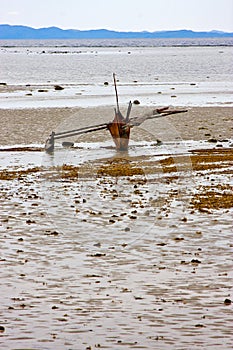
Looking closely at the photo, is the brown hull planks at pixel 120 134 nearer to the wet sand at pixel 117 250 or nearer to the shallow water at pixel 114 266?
the wet sand at pixel 117 250

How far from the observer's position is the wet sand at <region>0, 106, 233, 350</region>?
9.95 m

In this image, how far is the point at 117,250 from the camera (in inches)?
552

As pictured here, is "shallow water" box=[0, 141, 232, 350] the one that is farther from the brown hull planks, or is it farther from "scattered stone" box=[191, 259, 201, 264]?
the brown hull planks

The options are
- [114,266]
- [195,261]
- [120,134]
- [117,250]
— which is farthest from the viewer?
[120,134]

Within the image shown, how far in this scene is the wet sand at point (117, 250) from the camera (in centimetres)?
995

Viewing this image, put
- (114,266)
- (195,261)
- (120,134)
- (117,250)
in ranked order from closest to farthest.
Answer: (114,266)
(195,261)
(117,250)
(120,134)

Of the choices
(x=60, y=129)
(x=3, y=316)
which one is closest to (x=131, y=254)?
(x=3, y=316)

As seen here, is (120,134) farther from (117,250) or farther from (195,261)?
(195,261)

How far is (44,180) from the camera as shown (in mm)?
21984

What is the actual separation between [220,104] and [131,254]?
36.1 metres

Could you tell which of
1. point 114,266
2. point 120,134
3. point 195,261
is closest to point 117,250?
point 114,266

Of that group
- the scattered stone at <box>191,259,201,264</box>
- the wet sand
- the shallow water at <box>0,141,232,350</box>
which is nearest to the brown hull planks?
the wet sand

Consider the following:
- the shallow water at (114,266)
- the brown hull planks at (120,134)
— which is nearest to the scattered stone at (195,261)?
the shallow water at (114,266)

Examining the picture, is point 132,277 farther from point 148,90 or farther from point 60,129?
point 148,90
